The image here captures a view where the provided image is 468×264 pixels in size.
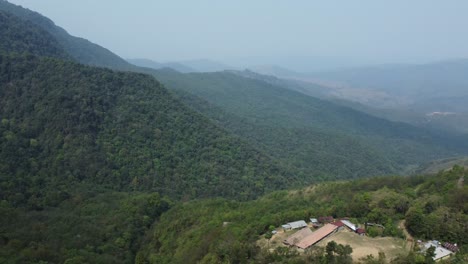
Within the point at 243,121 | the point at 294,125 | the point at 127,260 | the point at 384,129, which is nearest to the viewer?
the point at 127,260

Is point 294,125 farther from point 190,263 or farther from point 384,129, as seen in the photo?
point 190,263

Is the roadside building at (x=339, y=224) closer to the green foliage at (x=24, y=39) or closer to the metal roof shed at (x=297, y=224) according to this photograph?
the metal roof shed at (x=297, y=224)

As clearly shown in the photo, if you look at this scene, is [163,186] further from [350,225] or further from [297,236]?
[350,225]

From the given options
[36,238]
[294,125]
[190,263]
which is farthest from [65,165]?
[294,125]

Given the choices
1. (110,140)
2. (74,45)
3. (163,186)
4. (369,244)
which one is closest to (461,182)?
(369,244)

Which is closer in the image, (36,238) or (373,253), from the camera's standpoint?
(373,253)

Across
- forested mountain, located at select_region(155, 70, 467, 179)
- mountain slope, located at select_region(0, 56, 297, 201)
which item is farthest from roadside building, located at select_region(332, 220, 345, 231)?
forested mountain, located at select_region(155, 70, 467, 179)
